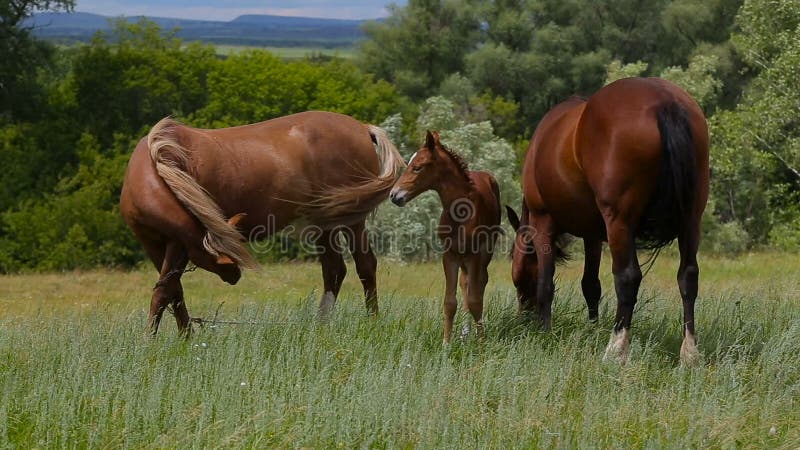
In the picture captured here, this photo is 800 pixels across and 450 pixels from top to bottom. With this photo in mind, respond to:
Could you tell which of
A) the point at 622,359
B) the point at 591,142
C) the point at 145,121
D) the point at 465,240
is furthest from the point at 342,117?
the point at 145,121

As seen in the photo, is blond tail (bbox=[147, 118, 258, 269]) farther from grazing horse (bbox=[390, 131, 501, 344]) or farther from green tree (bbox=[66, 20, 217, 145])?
green tree (bbox=[66, 20, 217, 145])

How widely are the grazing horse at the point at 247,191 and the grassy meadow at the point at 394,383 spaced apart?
572mm

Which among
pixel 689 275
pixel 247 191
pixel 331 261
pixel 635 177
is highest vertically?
pixel 635 177

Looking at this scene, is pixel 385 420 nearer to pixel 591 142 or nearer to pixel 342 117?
pixel 591 142

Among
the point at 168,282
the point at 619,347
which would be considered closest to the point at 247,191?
the point at 168,282

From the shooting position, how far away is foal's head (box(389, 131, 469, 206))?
7012mm

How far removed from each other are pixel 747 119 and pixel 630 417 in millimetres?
30148

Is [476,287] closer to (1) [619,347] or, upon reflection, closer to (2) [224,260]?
(1) [619,347]

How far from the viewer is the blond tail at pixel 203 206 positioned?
22.7 feet

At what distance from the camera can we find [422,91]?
60.5m

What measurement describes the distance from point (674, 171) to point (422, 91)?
54869 mm

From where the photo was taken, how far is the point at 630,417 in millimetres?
5176

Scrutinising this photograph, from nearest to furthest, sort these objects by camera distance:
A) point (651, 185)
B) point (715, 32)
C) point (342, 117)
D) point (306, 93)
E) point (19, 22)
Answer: point (651, 185) < point (342, 117) < point (19, 22) < point (306, 93) < point (715, 32)

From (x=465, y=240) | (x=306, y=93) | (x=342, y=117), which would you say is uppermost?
(x=342, y=117)
